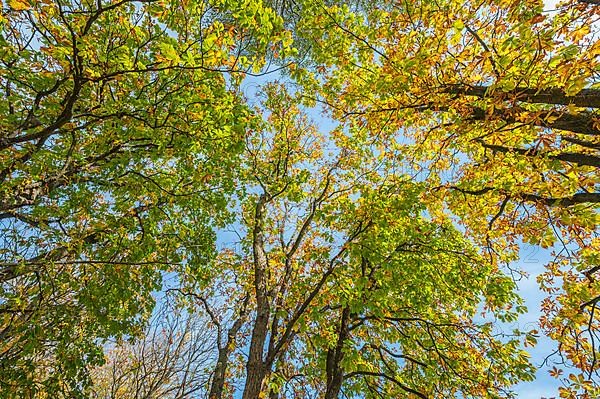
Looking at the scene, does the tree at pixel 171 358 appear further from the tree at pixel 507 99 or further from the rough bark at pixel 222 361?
the tree at pixel 507 99

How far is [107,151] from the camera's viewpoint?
6.07 meters

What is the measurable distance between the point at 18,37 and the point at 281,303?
6.94 meters

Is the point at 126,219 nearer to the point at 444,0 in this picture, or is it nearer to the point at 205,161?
the point at 205,161

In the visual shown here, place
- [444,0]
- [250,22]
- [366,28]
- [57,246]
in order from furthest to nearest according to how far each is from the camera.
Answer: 1. [57,246]
2. [366,28]
3. [444,0]
4. [250,22]

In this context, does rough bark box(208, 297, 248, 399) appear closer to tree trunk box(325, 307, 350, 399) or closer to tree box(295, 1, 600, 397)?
tree trunk box(325, 307, 350, 399)

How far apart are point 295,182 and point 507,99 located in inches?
208

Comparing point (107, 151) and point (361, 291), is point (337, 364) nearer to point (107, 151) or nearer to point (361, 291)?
point (361, 291)

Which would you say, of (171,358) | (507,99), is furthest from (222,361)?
(507,99)

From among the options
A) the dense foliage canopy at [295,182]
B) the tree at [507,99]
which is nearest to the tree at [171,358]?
the dense foliage canopy at [295,182]

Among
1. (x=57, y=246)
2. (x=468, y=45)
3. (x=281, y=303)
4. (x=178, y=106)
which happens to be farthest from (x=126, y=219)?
(x=468, y=45)

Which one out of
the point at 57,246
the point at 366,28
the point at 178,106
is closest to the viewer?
the point at 178,106

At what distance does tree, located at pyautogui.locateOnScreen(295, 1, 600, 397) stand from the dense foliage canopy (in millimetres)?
40

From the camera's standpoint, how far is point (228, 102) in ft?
17.4

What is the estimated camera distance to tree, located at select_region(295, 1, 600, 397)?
321cm
